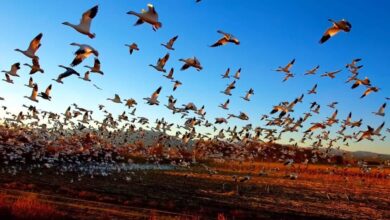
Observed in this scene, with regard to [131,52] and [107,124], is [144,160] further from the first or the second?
[131,52]

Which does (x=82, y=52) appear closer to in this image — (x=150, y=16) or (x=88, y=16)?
(x=88, y=16)

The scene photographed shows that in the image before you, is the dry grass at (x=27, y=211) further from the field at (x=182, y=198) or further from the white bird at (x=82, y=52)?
the white bird at (x=82, y=52)

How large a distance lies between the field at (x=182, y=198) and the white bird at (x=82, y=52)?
8.33m

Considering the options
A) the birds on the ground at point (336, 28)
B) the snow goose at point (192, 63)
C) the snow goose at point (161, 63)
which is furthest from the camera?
the snow goose at point (161, 63)

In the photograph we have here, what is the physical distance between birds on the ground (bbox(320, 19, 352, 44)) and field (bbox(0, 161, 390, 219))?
36.4ft

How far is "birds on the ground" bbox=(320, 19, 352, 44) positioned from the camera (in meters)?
14.9

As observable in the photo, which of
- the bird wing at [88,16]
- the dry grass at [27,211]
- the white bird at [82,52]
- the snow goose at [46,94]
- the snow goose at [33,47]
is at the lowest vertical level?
the dry grass at [27,211]

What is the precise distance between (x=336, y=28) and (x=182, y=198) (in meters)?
17.6

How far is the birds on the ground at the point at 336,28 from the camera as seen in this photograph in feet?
48.9

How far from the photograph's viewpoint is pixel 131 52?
1831 centimetres

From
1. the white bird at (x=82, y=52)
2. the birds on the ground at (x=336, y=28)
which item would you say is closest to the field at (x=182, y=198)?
the white bird at (x=82, y=52)

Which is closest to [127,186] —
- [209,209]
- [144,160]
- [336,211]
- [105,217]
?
[209,209]

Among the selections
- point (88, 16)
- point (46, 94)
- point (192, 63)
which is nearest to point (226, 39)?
point (192, 63)

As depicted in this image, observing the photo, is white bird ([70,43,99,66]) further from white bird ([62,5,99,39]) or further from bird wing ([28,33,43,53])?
bird wing ([28,33,43,53])
